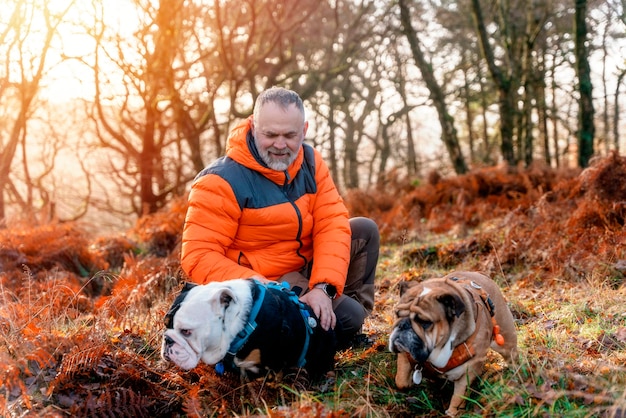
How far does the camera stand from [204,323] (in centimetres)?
316

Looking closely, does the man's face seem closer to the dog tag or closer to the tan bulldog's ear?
the tan bulldog's ear

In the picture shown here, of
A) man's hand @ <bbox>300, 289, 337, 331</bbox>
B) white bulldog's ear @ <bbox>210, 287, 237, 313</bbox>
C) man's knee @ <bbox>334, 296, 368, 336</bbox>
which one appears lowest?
man's knee @ <bbox>334, 296, 368, 336</bbox>

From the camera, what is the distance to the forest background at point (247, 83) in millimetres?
12438

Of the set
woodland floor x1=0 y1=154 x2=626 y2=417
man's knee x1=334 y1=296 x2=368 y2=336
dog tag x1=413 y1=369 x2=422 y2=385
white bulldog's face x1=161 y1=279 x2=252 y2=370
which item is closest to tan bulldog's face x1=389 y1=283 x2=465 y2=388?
dog tag x1=413 y1=369 x2=422 y2=385

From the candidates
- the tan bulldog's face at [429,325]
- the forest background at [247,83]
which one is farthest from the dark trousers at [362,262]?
the forest background at [247,83]

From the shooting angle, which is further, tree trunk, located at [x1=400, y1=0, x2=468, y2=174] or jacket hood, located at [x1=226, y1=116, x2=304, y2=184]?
tree trunk, located at [x1=400, y1=0, x2=468, y2=174]

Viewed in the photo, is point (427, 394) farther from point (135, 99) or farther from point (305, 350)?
point (135, 99)

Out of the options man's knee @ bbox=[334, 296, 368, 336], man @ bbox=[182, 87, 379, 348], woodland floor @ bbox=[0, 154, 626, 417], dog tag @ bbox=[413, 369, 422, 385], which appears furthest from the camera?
man's knee @ bbox=[334, 296, 368, 336]

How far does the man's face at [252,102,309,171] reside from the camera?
4.12 meters

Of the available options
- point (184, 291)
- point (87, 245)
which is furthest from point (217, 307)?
point (87, 245)

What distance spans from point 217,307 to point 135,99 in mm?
11885

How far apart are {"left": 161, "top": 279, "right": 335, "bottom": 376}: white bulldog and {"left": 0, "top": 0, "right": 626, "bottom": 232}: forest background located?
925 cm

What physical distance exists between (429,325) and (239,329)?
3.64 ft

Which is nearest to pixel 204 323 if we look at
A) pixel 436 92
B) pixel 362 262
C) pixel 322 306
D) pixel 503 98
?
pixel 322 306
